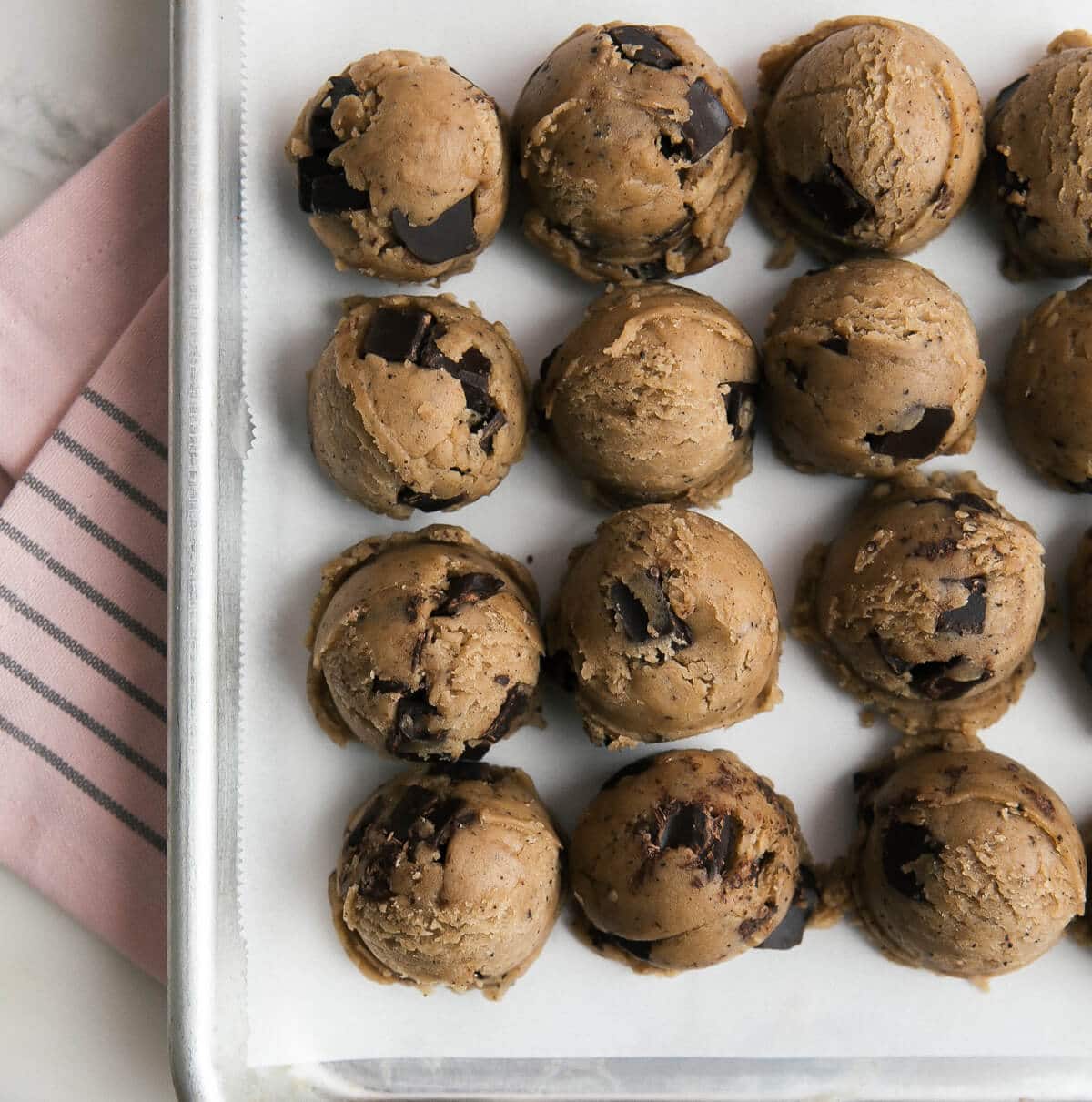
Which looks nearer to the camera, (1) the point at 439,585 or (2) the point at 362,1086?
(1) the point at 439,585

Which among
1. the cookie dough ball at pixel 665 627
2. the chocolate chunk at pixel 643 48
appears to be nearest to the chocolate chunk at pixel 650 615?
the cookie dough ball at pixel 665 627

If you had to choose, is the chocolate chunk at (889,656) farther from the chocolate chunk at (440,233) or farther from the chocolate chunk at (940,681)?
the chocolate chunk at (440,233)

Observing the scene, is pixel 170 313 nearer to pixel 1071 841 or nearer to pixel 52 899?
pixel 52 899

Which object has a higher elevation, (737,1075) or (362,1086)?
(362,1086)

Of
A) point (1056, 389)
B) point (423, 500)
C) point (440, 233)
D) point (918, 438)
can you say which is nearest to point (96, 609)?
point (423, 500)

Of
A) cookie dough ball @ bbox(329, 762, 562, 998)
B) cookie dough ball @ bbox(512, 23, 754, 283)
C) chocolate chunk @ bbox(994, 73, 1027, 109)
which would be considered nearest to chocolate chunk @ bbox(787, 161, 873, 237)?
cookie dough ball @ bbox(512, 23, 754, 283)

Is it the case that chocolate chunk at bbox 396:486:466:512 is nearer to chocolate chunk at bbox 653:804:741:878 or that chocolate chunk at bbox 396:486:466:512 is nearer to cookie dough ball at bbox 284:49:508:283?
cookie dough ball at bbox 284:49:508:283

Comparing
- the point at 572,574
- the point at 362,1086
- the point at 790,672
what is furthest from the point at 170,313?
the point at 362,1086
